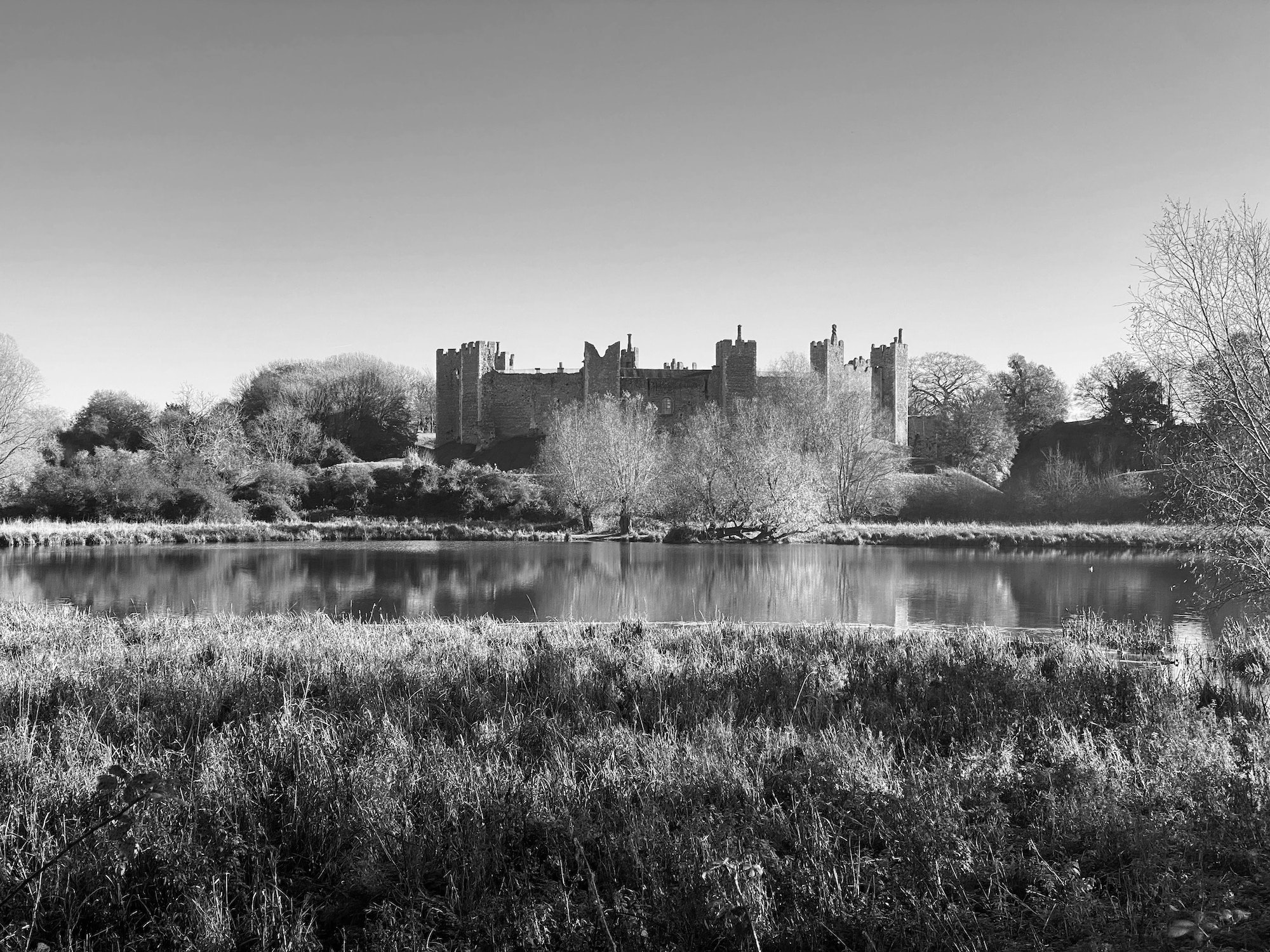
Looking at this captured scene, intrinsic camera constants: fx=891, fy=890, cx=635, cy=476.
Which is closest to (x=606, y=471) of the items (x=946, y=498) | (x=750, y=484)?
(x=750, y=484)

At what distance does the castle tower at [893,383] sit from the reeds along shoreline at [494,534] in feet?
54.9

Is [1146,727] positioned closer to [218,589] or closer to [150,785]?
[150,785]

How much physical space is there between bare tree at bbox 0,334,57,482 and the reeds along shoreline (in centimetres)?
360

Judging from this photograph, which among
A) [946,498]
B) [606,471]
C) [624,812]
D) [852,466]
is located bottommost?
[624,812]

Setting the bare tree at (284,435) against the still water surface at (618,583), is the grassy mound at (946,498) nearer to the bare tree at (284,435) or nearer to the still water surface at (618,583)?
the still water surface at (618,583)

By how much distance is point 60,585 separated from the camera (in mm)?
17609

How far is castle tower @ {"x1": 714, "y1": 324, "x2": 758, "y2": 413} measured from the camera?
151 ft

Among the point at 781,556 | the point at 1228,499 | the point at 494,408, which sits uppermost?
the point at 494,408

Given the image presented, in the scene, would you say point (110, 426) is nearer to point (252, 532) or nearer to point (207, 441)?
point (207, 441)

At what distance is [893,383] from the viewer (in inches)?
1991

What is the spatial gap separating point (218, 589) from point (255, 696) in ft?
38.9

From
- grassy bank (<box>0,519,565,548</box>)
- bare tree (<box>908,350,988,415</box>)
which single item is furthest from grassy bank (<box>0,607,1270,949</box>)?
→ bare tree (<box>908,350,988,415</box>)

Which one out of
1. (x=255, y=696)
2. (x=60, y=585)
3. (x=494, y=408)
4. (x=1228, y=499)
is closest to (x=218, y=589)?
(x=60, y=585)

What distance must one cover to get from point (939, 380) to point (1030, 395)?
6.71m
